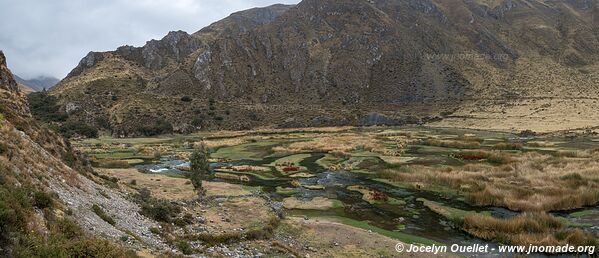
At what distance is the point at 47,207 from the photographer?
1736 centimetres

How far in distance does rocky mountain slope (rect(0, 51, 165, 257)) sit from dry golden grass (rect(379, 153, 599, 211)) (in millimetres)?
28545

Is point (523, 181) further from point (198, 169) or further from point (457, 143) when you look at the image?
point (457, 143)

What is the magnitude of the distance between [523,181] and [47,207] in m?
40.1

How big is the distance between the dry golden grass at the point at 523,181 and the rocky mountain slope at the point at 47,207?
28.5 metres

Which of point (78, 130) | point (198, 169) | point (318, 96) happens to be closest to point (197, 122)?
point (78, 130)

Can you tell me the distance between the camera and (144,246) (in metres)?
19.0

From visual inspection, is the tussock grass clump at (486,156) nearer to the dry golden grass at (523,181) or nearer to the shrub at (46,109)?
the dry golden grass at (523,181)

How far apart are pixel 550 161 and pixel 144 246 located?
48.3 meters

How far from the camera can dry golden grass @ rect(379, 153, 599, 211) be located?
3444cm

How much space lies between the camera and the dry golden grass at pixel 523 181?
34.4m

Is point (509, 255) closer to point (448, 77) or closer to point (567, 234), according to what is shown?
point (567, 234)

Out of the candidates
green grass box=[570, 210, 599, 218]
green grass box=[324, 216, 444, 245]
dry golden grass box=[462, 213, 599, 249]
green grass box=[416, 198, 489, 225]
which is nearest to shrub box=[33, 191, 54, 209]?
green grass box=[324, 216, 444, 245]

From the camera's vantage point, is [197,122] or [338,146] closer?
[338,146]

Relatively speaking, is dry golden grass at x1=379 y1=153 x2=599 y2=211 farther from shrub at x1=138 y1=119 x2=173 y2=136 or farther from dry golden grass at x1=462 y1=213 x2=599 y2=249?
shrub at x1=138 y1=119 x2=173 y2=136
